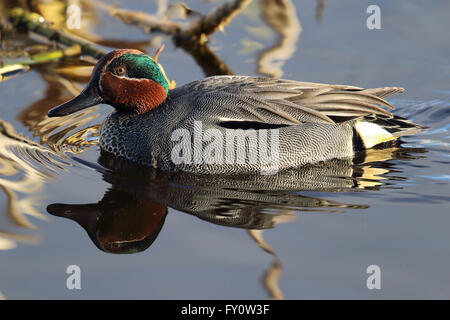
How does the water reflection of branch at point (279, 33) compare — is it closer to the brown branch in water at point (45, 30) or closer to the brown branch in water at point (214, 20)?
the brown branch in water at point (214, 20)

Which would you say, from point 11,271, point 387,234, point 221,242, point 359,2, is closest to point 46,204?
point 11,271

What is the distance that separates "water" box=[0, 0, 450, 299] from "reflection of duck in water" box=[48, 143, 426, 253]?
13 millimetres

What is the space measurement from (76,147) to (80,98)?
17.0 inches

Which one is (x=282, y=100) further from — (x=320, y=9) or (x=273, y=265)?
(x=320, y=9)

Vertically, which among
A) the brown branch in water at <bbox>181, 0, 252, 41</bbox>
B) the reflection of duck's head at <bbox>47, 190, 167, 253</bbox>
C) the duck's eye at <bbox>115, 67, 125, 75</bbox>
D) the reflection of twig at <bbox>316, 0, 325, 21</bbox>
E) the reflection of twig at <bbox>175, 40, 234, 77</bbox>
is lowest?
the reflection of duck's head at <bbox>47, 190, 167, 253</bbox>

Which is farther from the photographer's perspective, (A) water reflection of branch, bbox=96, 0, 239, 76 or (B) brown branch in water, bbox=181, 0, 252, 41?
(B) brown branch in water, bbox=181, 0, 252, 41

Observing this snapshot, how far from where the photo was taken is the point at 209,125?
5977 mm

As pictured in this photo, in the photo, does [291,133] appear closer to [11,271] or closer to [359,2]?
[11,271]

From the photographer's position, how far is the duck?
6.03 m

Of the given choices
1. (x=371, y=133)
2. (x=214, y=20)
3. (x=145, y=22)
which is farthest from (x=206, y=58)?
(x=371, y=133)

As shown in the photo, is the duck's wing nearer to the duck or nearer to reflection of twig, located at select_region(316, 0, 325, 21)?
the duck

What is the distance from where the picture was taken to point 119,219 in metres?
5.30

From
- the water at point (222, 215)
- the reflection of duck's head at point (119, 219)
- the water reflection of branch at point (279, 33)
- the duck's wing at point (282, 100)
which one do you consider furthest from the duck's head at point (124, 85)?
the water reflection of branch at point (279, 33)

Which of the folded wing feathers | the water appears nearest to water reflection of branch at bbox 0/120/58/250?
the water
